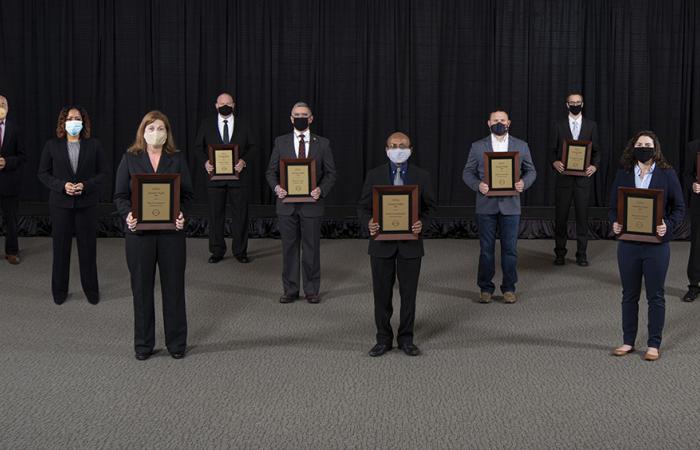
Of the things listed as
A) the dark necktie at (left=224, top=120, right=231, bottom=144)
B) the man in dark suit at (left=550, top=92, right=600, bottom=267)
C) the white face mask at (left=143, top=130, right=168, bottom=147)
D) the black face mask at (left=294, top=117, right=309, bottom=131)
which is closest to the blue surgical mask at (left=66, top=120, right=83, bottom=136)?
the white face mask at (left=143, top=130, right=168, bottom=147)

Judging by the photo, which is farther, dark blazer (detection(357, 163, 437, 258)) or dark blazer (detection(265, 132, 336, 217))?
dark blazer (detection(265, 132, 336, 217))

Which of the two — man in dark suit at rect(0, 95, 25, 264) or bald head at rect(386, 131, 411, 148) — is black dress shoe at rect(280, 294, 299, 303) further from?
man in dark suit at rect(0, 95, 25, 264)

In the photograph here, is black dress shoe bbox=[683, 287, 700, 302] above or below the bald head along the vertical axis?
below

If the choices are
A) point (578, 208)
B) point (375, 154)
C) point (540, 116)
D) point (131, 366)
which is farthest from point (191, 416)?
point (540, 116)

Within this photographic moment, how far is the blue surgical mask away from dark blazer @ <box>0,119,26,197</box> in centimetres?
222

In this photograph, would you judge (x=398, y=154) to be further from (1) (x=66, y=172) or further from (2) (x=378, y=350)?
(1) (x=66, y=172)

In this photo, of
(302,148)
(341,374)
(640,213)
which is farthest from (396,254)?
(302,148)

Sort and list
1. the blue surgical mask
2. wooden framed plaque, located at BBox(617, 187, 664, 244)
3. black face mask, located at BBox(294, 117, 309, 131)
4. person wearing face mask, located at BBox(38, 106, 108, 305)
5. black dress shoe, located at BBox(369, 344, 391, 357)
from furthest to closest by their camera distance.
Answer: black face mask, located at BBox(294, 117, 309, 131) → person wearing face mask, located at BBox(38, 106, 108, 305) → the blue surgical mask → black dress shoe, located at BBox(369, 344, 391, 357) → wooden framed plaque, located at BBox(617, 187, 664, 244)

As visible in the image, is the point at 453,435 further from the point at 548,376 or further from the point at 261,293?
the point at 261,293

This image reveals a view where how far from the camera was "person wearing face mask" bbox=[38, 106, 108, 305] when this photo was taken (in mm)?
8219

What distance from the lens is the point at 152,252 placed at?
667 cm

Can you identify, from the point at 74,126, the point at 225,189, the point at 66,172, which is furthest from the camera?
the point at 225,189

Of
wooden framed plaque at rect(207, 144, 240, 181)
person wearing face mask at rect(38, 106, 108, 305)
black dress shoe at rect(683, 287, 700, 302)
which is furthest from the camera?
wooden framed plaque at rect(207, 144, 240, 181)

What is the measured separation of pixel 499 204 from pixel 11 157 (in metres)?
5.32
